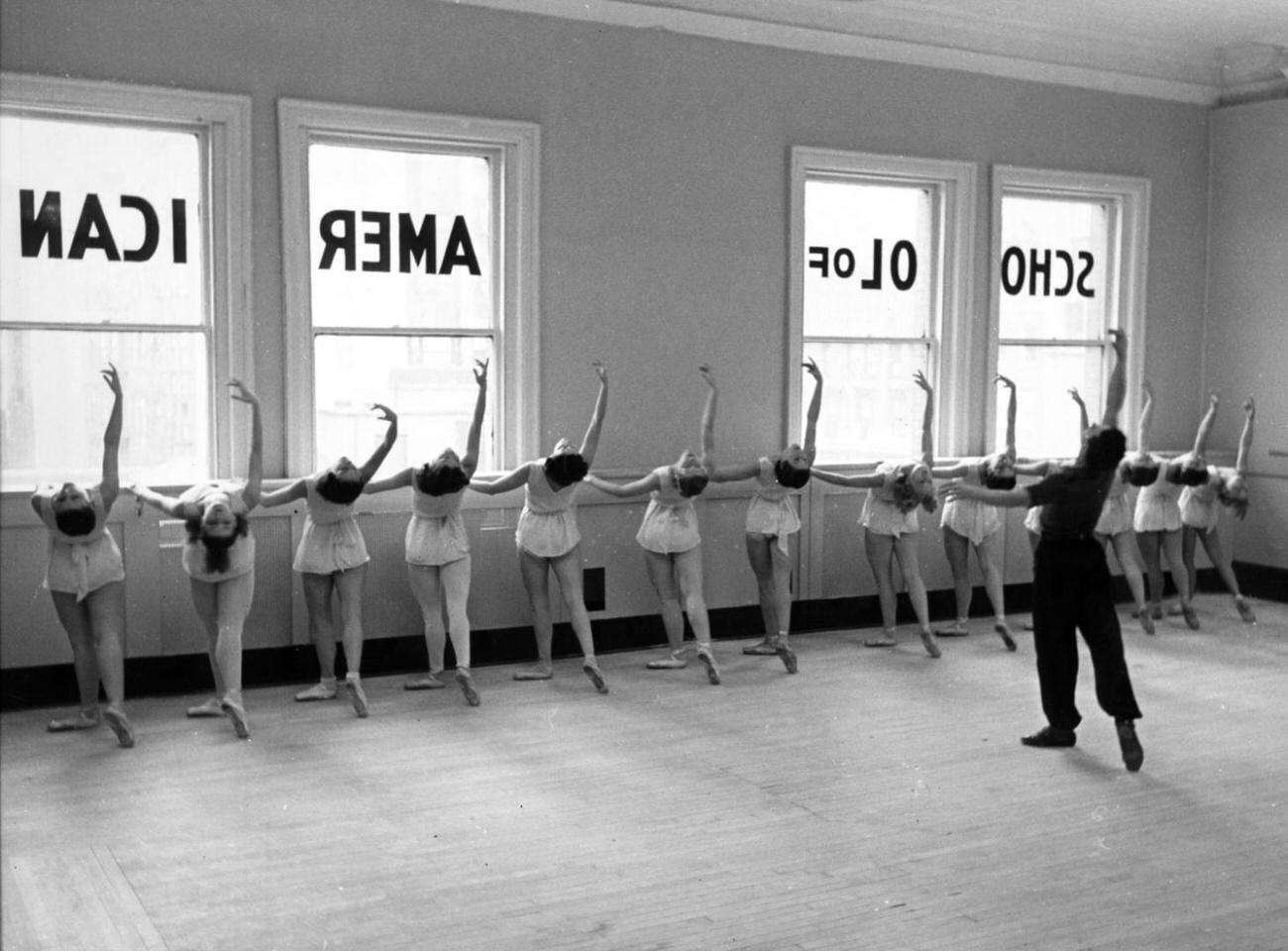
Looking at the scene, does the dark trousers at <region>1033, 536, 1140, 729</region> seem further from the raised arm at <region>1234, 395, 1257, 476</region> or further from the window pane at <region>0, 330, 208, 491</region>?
the raised arm at <region>1234, 395, 1257, 476</region>

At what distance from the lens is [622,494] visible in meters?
6.70

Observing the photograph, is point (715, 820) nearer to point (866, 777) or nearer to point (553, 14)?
point (866, 777)

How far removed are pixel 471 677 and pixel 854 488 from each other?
8.23ft

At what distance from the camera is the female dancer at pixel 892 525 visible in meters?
7.16

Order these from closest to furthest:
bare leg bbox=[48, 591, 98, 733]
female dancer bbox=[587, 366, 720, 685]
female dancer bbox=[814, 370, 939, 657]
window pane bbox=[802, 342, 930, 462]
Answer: bare leg bbox=[48, 591, 98, 733], female dancer bbox=[587, 366, 720, 685], female dancer bbox=[814, 370, 939, 657], window pane bbox=[802, 342, 930, 462]

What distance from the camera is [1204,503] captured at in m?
7.86

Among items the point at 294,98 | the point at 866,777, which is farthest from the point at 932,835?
the point at 294,98

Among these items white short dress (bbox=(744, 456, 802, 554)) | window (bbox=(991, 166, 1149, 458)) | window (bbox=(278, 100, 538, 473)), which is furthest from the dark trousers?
window (bbox=(991, 166, 1149, 458))

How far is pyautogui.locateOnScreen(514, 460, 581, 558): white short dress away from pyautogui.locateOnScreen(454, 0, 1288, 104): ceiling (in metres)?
2.26

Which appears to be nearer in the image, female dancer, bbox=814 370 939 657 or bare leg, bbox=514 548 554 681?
bare leg, bbox=514 548 554 681

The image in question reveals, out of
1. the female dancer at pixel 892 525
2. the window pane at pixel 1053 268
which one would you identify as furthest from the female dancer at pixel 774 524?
the window pane at pixel 1053 268

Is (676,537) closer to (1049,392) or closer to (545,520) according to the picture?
(545,520)

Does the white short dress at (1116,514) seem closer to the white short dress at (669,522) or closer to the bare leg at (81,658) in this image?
the white short dress at (669,522)

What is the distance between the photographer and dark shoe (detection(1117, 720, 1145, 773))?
4.92m
